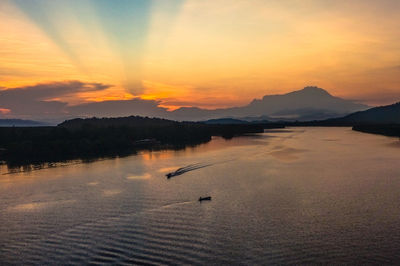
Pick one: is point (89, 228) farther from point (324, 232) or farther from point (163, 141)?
point (163, 141)

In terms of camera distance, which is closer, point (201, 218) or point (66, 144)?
point (201, 218)

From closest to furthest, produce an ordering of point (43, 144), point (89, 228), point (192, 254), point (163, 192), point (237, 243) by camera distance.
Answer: point (192, 254) < point (237, 243) < point (89, 228) < point (163, 192) < point (43, 144)

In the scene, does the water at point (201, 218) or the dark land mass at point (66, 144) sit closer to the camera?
the water at point (201, 218)

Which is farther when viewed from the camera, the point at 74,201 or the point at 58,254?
the point at 74,201

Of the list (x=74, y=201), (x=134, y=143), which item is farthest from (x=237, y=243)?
(x=134, y=143)

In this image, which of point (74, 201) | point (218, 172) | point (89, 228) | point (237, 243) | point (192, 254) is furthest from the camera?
point (218, 172)

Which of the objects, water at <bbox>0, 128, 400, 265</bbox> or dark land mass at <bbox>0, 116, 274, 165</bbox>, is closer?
water at <bbox>0, 128, 400, 265</bbox>

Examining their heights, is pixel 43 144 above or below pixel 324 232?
above
